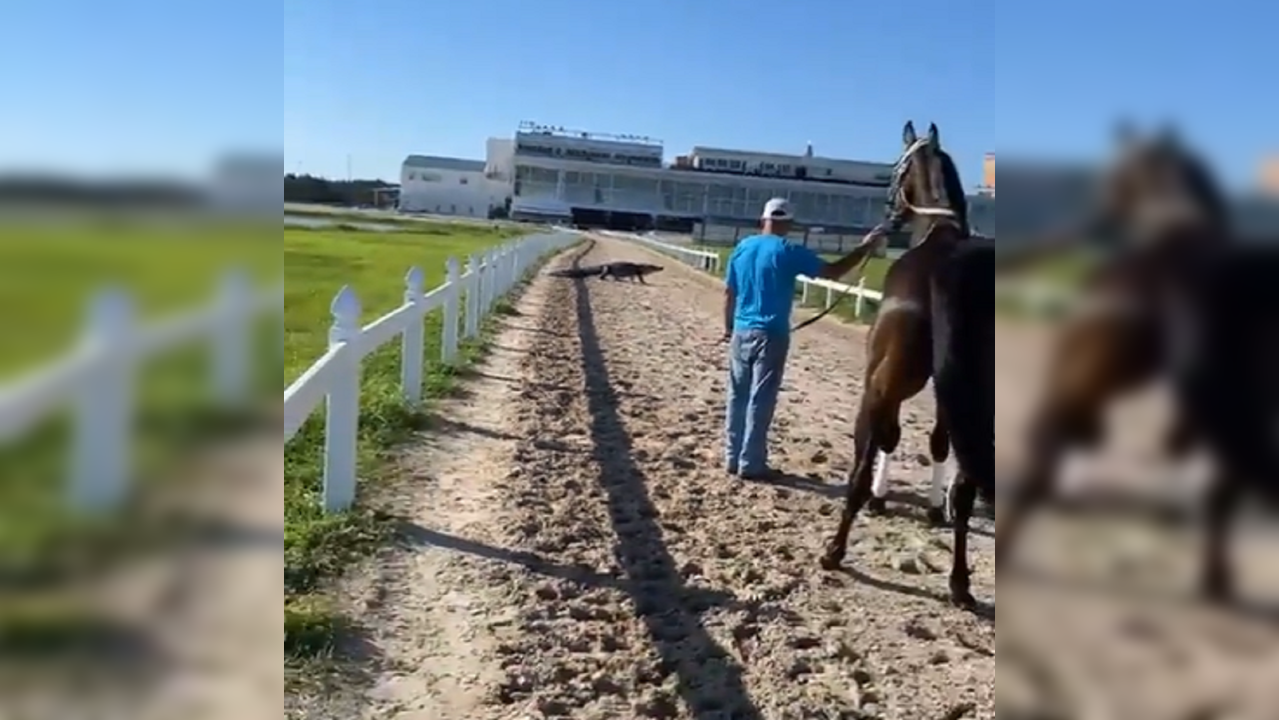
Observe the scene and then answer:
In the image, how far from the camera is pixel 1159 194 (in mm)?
739

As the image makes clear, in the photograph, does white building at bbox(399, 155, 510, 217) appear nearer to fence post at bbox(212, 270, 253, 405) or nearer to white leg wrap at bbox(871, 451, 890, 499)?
white leg wrap at bbox(871, 451, 890, 499)

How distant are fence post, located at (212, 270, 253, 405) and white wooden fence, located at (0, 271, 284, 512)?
23 millimetres

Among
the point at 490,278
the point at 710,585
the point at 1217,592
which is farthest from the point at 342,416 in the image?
the point at 490,278

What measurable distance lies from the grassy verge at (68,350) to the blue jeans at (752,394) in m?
5.00

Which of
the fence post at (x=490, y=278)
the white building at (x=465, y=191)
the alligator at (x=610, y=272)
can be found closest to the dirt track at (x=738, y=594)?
the fence post at (x=490, y=278)

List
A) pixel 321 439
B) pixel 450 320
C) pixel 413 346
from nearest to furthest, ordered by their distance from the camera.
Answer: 1. pixel 321 439
2. pixel 413 346
3. pixel 450 320

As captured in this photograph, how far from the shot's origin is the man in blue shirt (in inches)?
229

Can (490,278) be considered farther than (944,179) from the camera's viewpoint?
Yes

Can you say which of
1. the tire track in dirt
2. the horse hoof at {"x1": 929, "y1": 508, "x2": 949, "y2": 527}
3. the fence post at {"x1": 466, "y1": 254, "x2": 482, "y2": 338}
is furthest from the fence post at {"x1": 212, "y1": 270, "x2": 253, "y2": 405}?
the fence post at {"x1": 466, "y1": 254, "x2": 482, "y2": 338}

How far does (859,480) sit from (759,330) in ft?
4.84

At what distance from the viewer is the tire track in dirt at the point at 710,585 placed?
10.6ft

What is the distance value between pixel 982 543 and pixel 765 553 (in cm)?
88

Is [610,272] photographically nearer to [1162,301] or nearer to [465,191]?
[465,191]

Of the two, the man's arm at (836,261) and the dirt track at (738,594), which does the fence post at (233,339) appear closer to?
the dirt track at (738,594)
